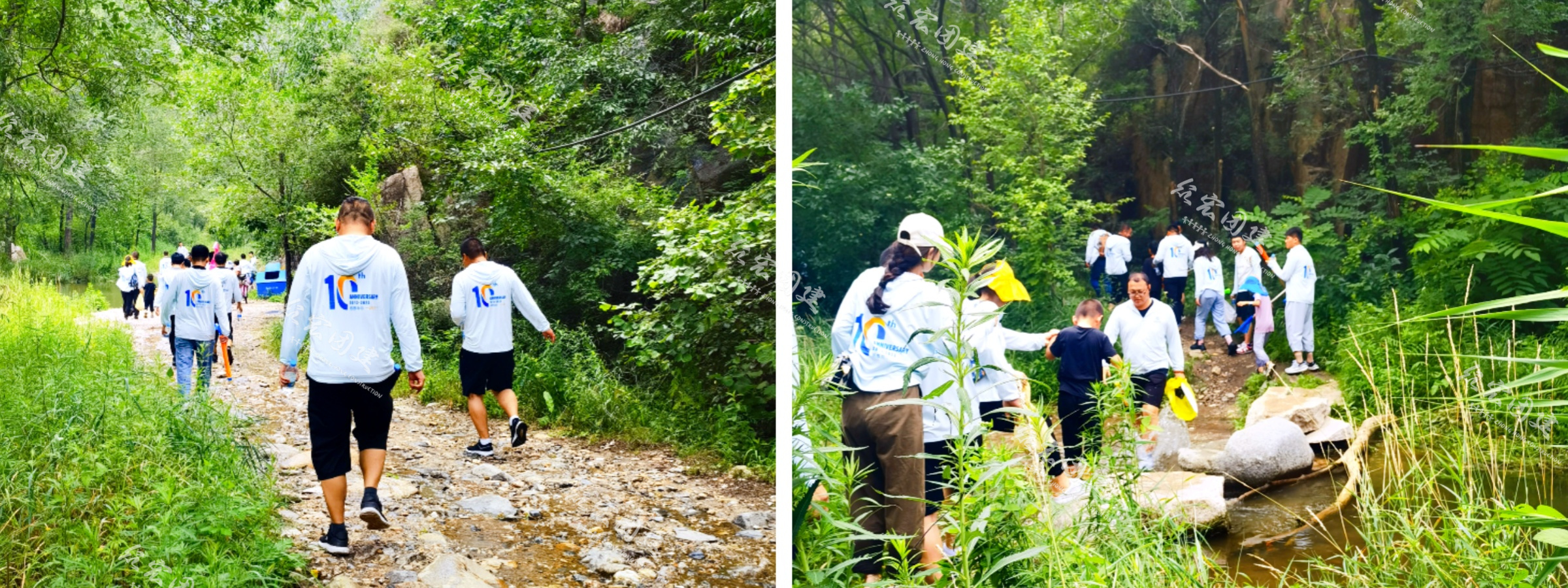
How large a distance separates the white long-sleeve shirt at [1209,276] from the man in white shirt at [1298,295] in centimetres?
11

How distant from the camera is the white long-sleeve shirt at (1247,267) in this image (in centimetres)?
234

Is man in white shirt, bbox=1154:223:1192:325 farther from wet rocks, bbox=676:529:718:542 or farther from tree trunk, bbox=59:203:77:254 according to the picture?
tree trunk, bbox=59:203:77:254

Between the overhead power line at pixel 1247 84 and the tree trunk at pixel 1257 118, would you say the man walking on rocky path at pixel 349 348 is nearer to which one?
the overhead power line at pixel 1247 84

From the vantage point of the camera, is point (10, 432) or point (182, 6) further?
point (182, 6)

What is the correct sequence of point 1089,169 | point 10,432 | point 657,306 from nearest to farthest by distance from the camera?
point 1089,169, point 10,432, point 657,306

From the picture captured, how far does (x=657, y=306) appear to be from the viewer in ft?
9.52

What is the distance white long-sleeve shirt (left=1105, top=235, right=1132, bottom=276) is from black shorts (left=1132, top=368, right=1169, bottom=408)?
0.27 m

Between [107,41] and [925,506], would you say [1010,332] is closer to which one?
[925,506]

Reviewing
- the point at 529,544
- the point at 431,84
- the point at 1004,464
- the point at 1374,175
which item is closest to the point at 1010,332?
the point at 1004,464

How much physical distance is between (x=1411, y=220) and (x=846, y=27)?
1494 mm

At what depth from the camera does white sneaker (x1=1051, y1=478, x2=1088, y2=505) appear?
2.43m

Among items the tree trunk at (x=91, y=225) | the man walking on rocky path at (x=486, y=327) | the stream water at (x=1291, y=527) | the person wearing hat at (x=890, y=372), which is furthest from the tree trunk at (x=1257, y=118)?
the tree trunk at (x=91, y=225)

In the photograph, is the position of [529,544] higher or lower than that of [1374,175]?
lower

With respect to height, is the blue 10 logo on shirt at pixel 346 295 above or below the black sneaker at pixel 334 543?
above
